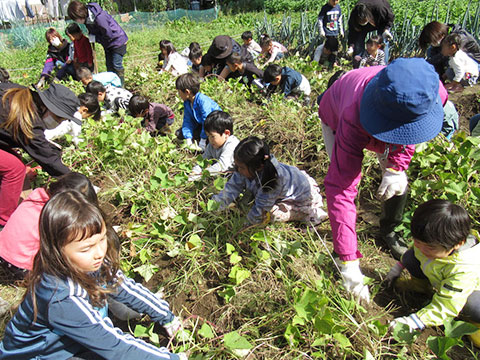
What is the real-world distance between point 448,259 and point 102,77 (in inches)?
172

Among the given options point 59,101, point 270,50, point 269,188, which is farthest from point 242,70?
point 269,188

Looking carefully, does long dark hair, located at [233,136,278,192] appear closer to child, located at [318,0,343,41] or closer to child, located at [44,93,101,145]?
child, located at [44,93,101,145]

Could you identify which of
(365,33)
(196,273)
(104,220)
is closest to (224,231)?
(196,273)

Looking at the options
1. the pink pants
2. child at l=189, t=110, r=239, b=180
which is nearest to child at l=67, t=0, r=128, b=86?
the pink pants

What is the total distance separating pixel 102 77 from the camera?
4453 mm

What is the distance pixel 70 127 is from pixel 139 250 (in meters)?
1.89

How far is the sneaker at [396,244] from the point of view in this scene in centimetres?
200

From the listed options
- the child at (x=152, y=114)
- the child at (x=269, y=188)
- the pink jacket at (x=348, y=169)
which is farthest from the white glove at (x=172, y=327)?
the child at (x=152, y=114)

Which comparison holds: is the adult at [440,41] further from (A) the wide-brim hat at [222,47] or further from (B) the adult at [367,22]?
(A) the wide-brim hat at [222,47]

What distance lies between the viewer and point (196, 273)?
76.9 inches

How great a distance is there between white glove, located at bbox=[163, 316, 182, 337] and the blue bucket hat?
4.09 ft

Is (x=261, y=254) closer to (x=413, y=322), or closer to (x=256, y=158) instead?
(x=256, y=158)

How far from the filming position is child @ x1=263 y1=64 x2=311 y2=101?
3.77 m

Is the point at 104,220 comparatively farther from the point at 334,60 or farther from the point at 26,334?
the point at 334,60
